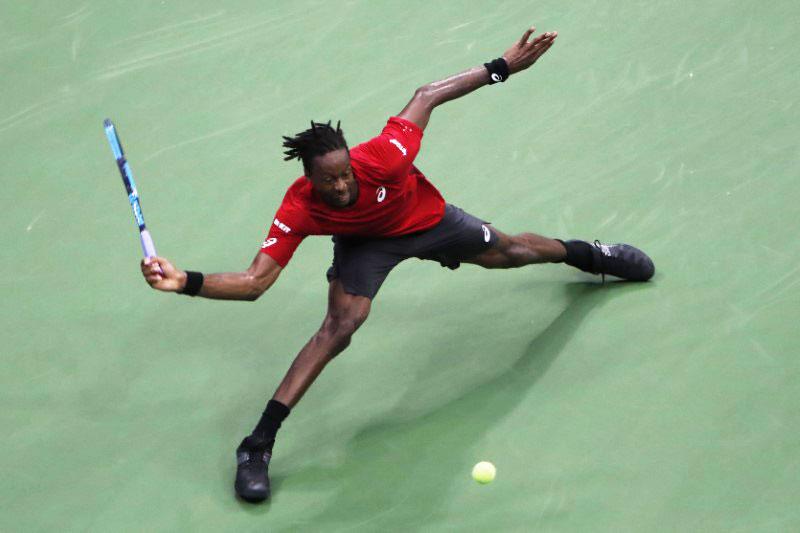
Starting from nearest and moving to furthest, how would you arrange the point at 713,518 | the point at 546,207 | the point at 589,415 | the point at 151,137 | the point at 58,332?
the point at 713,518 → the point at 589,415 → the point at 58,332 → the point at 546,207 → the point at 151,137

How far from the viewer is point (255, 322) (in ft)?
23.0

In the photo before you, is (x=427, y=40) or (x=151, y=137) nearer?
(x=151, y=137)

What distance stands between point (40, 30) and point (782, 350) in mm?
6540

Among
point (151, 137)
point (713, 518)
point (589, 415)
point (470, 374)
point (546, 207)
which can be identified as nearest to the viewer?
point (713, 518)

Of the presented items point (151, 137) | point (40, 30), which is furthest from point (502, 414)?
point (40, 30)

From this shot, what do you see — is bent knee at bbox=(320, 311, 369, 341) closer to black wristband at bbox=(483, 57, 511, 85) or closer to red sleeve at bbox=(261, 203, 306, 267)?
red sleeve at bbox=(261, 203, 306, 267)

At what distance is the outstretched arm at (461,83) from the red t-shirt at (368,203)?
102 mm

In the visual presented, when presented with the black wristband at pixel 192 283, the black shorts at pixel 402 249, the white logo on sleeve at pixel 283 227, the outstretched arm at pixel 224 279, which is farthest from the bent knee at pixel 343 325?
the black wristband at pixel 192 283

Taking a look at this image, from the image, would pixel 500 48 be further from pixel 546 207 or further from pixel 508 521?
pixel 508 521

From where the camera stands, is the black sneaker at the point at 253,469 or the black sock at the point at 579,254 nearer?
the black sneaker at the point at 253,469

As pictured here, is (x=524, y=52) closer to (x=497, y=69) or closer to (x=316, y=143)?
(x=497, y=69)

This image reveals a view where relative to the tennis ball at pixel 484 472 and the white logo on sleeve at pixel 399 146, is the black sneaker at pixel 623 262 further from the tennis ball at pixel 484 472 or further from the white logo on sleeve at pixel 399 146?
the tennis ball at pixel 484 472

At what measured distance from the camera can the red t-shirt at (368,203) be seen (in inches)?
229

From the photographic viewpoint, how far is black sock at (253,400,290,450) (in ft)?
19.0
